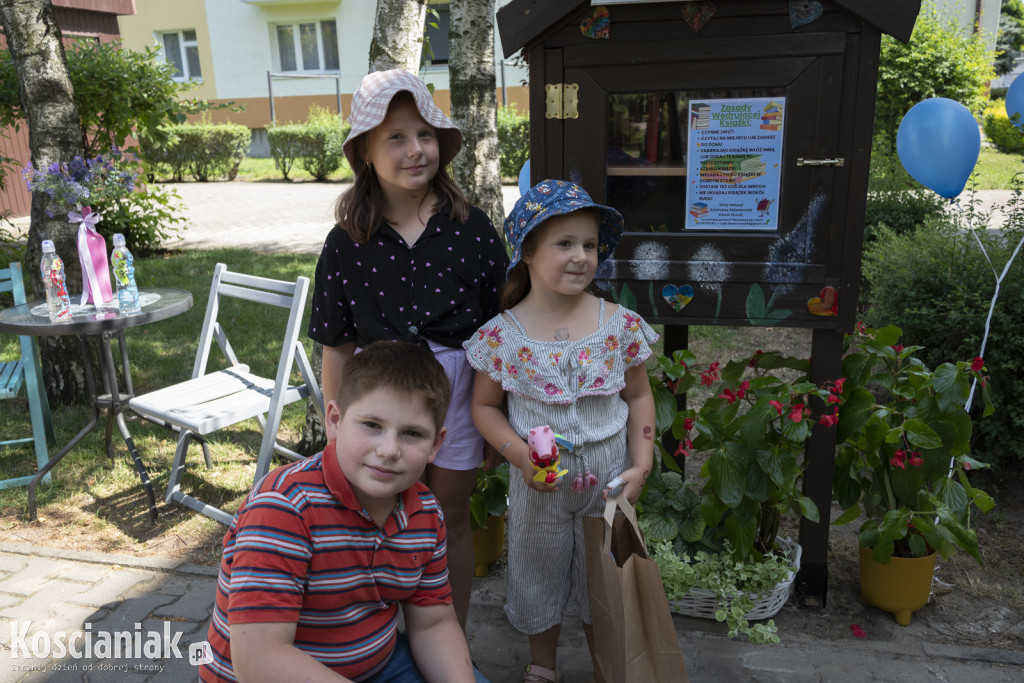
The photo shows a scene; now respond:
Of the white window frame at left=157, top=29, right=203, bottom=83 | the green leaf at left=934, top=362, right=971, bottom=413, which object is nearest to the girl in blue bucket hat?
the green leaf at left=934, top=362, right=971, bottom=413

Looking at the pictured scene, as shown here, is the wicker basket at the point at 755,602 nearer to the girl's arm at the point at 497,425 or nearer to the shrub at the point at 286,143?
the girl's arm at the point at 497,425

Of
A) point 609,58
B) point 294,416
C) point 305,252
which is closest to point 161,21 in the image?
point 305,252

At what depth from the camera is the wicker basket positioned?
108 inches

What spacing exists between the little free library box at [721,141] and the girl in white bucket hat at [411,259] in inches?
19.0

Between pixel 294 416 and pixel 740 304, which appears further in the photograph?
pixel 294 416

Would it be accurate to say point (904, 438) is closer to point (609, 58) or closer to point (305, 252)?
point (609, 58)

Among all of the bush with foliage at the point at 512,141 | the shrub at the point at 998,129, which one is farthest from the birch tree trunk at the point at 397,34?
the shrub at the point at 998,129

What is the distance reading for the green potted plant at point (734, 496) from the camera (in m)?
2.60

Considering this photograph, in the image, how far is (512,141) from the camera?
1602 centimetres

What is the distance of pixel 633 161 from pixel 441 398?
1.43m

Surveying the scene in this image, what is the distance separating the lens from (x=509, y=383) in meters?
2.17

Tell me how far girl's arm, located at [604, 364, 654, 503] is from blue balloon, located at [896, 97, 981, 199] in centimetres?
190

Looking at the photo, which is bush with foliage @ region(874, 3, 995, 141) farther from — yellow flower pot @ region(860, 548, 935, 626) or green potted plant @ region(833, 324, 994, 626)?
yellow flower pot @ region(860, 548, 935, 626)

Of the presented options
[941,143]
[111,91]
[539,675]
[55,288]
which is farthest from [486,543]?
[111,91]
